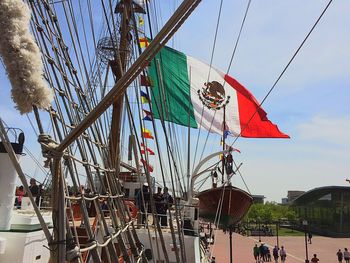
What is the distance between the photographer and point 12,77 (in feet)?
6.84

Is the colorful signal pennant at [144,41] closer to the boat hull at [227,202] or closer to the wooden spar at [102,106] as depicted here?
the boat hull at [227,202]

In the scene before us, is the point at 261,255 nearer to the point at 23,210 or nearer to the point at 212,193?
the point at 212,193

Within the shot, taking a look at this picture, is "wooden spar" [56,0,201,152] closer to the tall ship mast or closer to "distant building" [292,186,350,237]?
the tall ship mast

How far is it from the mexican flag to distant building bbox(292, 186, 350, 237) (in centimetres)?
2999

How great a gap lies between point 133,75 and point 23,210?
4.41 metres

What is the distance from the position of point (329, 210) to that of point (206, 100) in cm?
3725

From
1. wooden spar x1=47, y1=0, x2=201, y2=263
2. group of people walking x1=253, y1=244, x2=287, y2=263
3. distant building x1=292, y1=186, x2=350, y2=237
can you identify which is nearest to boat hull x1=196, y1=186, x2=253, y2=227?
group of people walking x1=253, y1=244, x2=287, y2=263

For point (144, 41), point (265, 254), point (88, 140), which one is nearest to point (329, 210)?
point (265, 254)

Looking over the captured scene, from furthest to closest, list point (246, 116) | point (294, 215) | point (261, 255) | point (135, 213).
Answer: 1. point (294, 215)
2. point (261, 255)
3. point (246, 116)
4. point (135, 213)

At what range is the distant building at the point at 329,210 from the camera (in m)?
42.8

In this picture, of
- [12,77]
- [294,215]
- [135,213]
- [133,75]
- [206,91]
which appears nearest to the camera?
[133,75]

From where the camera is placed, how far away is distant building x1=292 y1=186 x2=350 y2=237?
42.8 m

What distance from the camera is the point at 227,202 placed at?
13.4 meters

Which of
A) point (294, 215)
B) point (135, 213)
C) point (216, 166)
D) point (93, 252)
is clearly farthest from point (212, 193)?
point (294, 215)
